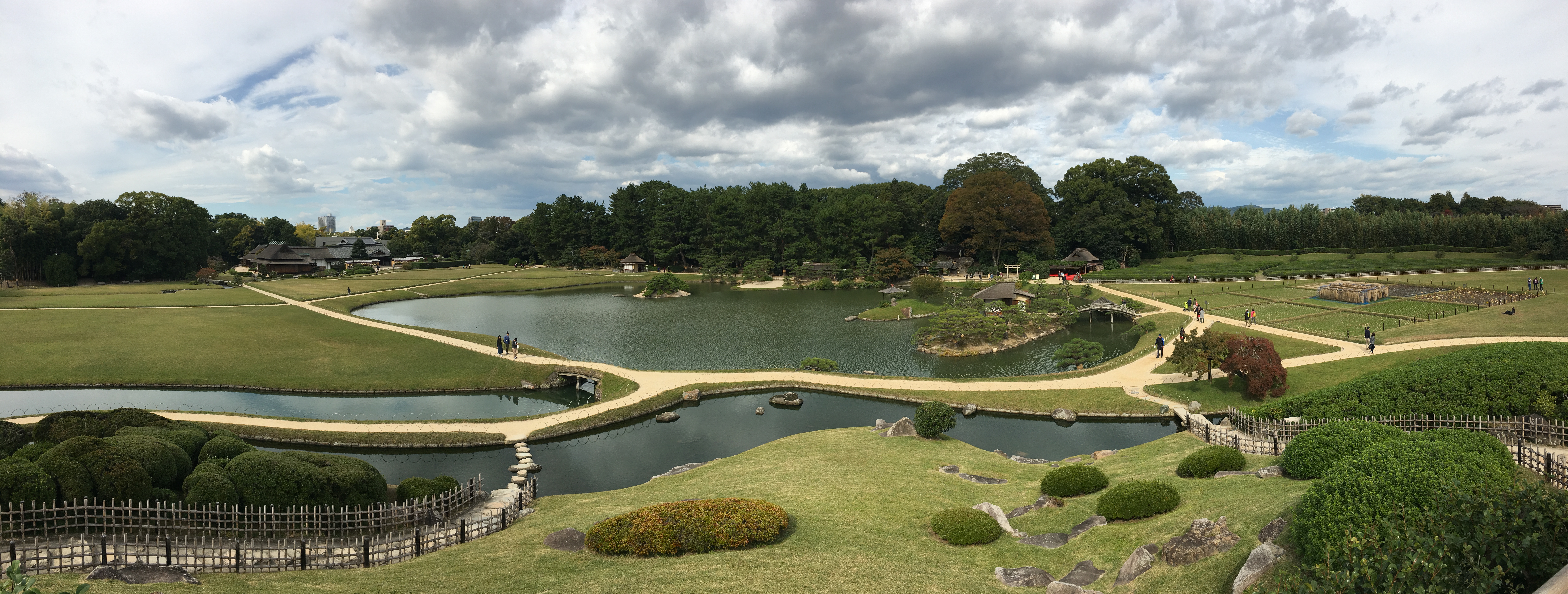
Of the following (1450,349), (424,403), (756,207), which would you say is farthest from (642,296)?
(1450,349)

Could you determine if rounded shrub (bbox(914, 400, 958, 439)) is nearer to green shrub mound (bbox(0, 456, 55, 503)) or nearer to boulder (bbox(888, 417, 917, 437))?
boulder (bbox(888, 417, 917, 437))

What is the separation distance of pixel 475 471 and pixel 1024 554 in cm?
1705

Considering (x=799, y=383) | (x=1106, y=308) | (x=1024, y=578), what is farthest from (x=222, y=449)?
(x=1106, y=308)

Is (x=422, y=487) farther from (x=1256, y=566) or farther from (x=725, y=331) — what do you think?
(x=725, y=331)

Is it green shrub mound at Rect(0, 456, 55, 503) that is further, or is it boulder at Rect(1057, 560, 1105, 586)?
green shrub mound at Rect(0, 456, 55, 503)

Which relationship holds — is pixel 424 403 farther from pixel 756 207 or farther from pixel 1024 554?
pixel 756 207

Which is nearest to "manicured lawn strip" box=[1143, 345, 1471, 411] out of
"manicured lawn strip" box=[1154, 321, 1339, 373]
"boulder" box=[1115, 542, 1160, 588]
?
"manicured lawn strip" box=[1154, 321, 1339, 373]

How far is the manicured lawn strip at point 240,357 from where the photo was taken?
1239 inches

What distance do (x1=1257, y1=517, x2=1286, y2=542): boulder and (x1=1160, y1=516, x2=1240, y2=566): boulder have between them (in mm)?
303

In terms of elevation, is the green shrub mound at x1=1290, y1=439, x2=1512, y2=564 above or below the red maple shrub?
above

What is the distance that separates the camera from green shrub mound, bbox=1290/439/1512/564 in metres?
7.97

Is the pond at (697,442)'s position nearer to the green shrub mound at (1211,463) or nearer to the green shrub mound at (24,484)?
the green shrub mound at (1211,463)

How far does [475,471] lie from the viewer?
2133 centimetres

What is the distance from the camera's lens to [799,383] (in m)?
30.7
